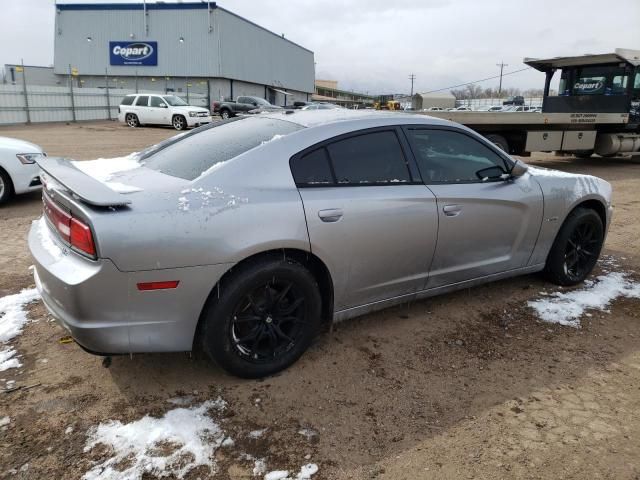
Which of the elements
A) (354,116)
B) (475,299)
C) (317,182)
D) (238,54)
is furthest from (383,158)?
(238,54)

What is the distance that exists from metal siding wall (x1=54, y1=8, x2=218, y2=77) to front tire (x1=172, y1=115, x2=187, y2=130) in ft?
62.8

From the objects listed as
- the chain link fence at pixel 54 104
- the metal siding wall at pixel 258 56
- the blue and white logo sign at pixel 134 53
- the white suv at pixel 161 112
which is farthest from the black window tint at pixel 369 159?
the blue and white logo sign at pixel 134 53

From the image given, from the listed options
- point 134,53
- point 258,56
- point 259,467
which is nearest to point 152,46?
point 134,53

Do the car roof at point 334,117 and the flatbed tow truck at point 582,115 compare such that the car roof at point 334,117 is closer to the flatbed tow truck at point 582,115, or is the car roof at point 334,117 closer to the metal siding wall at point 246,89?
the flatbed tow truck at point 582,115

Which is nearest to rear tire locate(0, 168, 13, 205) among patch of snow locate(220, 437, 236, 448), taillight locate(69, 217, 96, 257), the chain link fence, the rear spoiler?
the rear spoiler

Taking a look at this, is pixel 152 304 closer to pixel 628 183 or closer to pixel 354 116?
pixel 354 116

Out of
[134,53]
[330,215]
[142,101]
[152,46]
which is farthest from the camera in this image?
[134,53]

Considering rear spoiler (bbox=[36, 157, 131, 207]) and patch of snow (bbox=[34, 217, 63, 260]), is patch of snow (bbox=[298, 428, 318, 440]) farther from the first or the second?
patch of snow (bbox=[34, 217, 63, 260])

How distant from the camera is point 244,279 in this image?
A: 8.91 ft

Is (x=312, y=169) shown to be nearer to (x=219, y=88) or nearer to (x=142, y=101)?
(x=142, y=101)

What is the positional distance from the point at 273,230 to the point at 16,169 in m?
5.81

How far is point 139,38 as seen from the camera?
139ft

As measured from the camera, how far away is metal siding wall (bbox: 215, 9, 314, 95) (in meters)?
42.5

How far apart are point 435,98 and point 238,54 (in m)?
27.5
